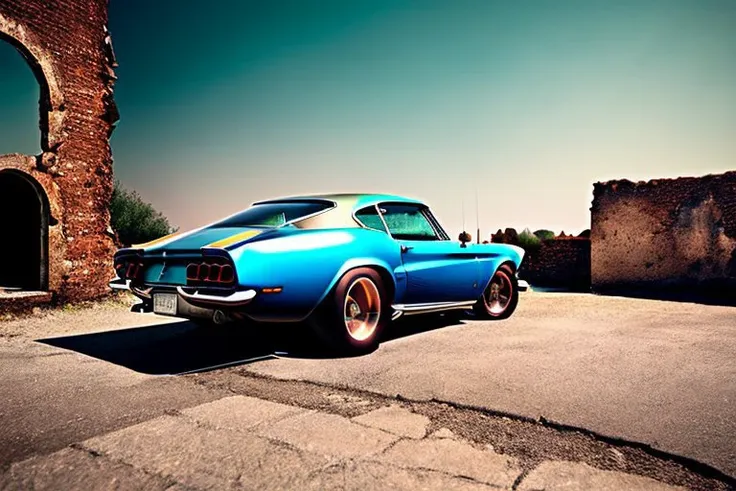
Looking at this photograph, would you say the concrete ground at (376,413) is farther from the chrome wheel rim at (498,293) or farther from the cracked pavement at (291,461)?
the chrome wheel rim at (498,293)

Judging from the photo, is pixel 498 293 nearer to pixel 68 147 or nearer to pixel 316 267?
pixel 316 267

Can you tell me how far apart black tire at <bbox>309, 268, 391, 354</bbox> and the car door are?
370mm

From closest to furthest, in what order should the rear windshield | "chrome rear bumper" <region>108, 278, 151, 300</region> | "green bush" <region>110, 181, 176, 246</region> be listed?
"chrome rear bumper" <region>108, 278, 151, 300</region>
the rear windshield
"green bush" <region>110, 181, 176, 246</region>

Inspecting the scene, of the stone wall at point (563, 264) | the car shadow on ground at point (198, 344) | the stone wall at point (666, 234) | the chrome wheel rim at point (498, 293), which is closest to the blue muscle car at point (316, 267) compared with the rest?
the car shadow on ground at point (198, 344)

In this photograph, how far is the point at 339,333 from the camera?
13.1ft

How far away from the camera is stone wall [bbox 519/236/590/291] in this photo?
14719 millimetres

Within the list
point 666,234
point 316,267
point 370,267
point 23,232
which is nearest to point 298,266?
point 316,267

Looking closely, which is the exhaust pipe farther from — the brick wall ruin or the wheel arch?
the brick wall ruin

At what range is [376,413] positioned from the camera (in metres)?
2.69

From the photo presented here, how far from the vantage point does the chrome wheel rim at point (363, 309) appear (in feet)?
14.0

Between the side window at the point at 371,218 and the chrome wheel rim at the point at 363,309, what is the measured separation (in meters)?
0.56

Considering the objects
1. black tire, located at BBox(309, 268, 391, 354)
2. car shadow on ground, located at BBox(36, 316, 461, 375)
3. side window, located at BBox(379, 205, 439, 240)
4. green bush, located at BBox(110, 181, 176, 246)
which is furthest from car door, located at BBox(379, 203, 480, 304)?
green bush, located at BBox(110, 181, 176, 246)

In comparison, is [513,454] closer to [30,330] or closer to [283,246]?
[283,246]

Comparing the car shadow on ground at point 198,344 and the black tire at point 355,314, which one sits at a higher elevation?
the black tire at point 355,314
